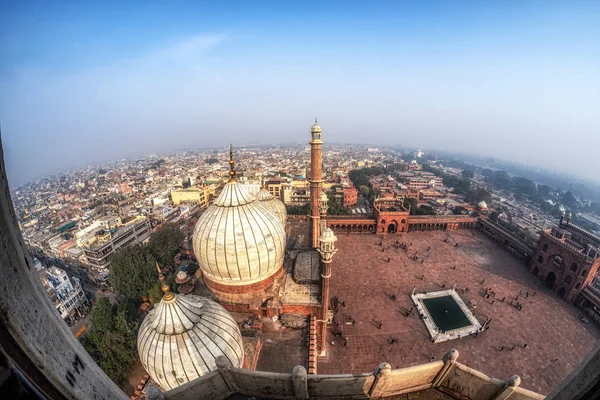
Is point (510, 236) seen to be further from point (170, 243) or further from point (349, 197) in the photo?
point (170, 243)

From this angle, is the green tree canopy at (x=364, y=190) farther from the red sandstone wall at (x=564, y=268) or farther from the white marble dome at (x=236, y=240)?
the white marble dome at (x=236, y=240)

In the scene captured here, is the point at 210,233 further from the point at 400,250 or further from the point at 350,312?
the point at 400,250

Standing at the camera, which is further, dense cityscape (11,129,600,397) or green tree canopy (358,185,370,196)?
green tree canopy (358,185,370,196)

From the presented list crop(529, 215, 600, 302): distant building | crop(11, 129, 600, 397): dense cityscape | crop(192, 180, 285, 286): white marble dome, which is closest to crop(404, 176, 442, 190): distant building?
crop(11, 129, 600, 397): dense cityscape

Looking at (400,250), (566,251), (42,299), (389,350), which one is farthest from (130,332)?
(566,251)

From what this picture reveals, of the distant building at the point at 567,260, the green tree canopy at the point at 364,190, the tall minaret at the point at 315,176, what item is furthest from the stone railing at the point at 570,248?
the green tree canopy at the point at 364,190

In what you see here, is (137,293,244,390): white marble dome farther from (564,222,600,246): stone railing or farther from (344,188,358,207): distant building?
(344,188,358,207): distant building

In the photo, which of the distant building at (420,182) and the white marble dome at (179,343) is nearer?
the white marble dome at (179,343)
